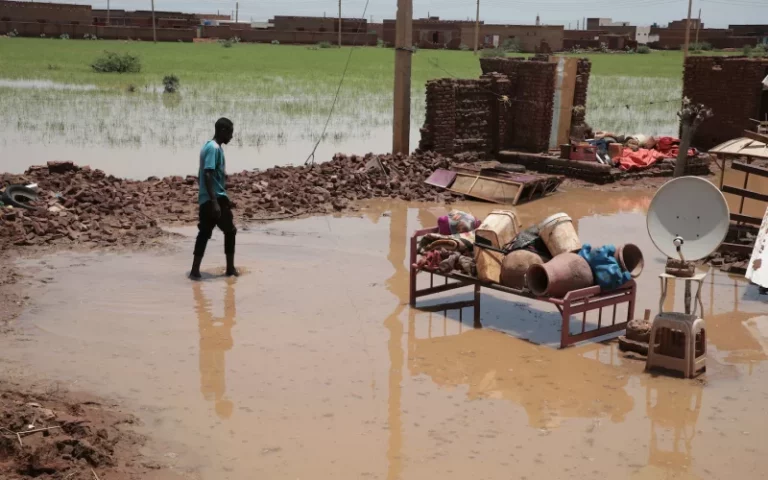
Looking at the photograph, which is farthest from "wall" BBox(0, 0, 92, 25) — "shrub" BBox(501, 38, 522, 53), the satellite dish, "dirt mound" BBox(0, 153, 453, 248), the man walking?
the satellite dish

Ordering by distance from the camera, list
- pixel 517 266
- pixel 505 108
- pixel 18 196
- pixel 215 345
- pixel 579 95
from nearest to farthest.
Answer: pixel 215 345
pixel 517 266
pixel 18 196
pixel 505 108
pixel 579 95

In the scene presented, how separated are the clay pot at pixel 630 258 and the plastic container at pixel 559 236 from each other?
1.25ft

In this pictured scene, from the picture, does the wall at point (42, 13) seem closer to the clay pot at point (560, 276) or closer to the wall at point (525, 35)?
the wall at point (525, 35)

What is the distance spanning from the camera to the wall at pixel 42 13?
215 ft

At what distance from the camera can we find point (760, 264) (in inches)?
384

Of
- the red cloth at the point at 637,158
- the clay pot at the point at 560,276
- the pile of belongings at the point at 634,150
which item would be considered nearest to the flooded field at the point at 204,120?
the pile of belongings at the point at 634,150

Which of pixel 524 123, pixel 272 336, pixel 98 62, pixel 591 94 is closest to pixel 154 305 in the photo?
pixel 272 336

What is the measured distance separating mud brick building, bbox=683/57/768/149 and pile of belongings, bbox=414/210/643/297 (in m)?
13.3

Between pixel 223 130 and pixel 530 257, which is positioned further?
pixel 223 130

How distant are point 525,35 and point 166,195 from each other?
58.2 m

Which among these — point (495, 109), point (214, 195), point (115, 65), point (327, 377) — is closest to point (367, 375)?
point (327, 377)

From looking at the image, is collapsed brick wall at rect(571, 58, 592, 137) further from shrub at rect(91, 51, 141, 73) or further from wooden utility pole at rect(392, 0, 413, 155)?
shrub at rect(91, 51, 141, 73)

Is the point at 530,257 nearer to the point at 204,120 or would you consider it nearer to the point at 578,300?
the point at 578,300

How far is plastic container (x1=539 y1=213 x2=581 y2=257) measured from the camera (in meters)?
8.45
